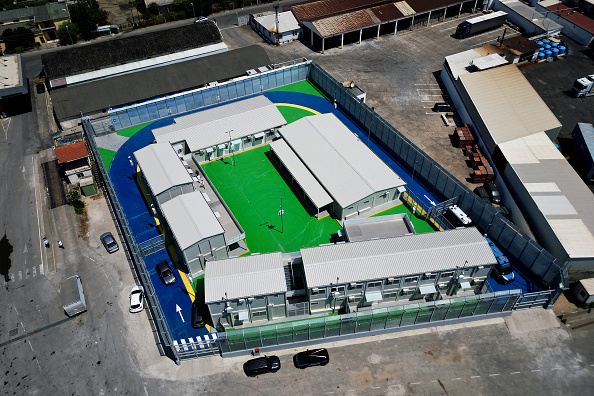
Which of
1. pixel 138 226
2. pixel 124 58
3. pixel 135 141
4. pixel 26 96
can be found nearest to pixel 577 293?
pixel 138 226

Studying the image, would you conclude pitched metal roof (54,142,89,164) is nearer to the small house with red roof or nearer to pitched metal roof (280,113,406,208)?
the small house with red roof

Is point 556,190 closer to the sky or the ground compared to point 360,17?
closer to the ground

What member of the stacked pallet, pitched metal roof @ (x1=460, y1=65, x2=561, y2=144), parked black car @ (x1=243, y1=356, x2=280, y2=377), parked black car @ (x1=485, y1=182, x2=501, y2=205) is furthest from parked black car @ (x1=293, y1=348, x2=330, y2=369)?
the stacked pallet

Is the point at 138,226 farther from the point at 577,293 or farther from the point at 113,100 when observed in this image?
the point at 577,293

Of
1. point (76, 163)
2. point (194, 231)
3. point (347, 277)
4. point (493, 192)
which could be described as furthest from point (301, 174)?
point (76, 163)

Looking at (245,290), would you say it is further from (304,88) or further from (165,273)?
(304,88)

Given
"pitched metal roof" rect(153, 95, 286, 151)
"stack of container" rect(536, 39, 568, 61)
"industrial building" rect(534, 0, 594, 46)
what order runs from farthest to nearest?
"industrial building" rect(534, 0, 594, 46) < "stack of container" rect(536, 39, 568, 61) < "pitched metal roof" rect(153, 95, 286, 151)
